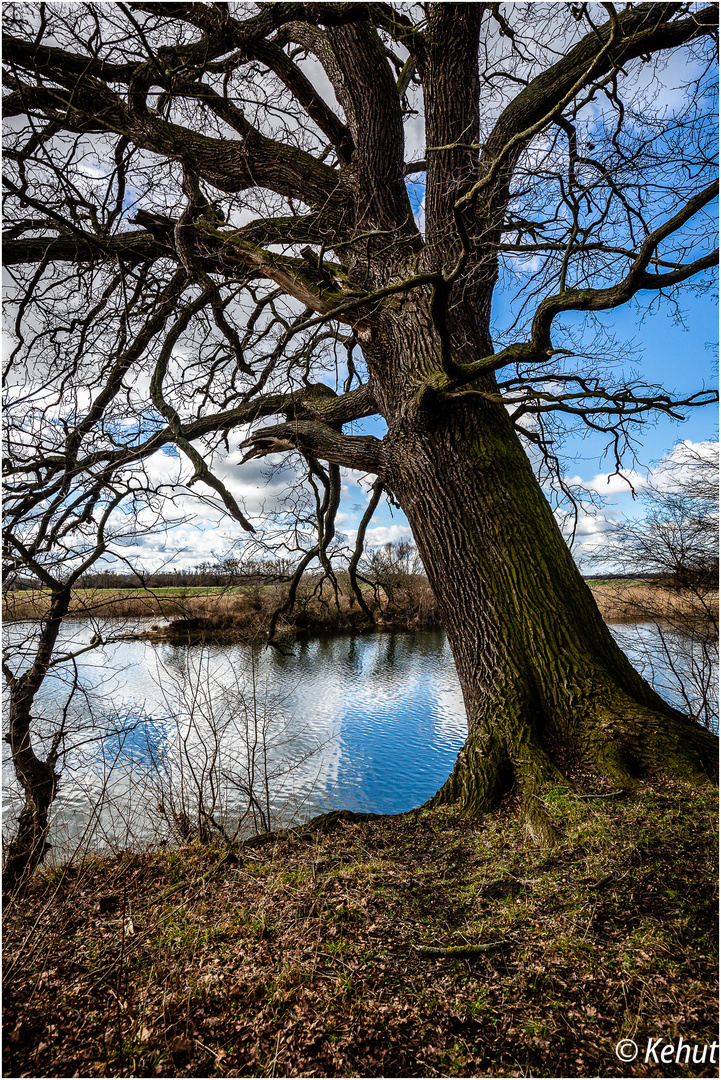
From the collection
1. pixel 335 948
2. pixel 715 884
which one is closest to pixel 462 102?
pixel 715 884

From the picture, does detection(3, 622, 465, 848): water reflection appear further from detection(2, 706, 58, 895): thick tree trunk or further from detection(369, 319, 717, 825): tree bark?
detection(369, 319, 717, 825): tree bark

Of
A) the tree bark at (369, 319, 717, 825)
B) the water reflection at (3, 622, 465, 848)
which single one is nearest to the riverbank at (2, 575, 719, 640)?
the water reflection at (3, 622, 465, 848)

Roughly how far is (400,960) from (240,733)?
3.20 meters

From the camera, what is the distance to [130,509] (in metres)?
3.12

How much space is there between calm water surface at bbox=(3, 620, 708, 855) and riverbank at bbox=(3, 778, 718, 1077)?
0.81 m

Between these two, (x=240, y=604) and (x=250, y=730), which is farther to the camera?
(x=240, y=604)

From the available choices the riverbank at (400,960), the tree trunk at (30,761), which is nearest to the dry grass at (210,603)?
the tree trunk at (30,761)

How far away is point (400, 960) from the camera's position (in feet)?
6.76

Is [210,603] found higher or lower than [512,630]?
higher

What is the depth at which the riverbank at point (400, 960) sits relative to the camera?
1.66 meters

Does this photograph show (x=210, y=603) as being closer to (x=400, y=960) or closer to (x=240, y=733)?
(x=240, y=733)

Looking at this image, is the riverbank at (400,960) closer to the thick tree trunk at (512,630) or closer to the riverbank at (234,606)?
the thick tree trunk at (512,630)

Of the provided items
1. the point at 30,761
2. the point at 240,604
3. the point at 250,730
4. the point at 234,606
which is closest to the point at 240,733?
the point at 30,761

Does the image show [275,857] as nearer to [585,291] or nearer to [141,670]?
[585,291]
